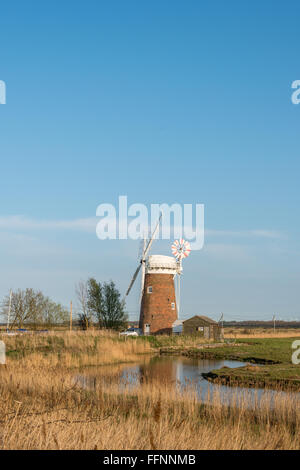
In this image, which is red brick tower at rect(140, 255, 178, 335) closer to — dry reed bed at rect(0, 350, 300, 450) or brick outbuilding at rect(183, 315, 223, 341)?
brick outbuilding at rect(183, 315, 223, 341)

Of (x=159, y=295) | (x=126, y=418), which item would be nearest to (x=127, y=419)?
(x=126, y=418)

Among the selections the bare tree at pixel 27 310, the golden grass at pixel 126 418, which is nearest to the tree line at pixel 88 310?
the bare tree at pixel 27 310

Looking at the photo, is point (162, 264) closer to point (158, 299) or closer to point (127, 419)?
point (158, 299)

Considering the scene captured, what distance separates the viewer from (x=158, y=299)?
45.0 metres

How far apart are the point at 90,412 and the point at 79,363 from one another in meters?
16.6

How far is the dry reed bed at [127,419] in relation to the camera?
257 inches

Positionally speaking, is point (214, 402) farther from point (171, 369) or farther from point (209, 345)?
point (209, 345)

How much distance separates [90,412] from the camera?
9.55m

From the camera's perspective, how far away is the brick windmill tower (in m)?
44.8

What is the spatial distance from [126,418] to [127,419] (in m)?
0.39

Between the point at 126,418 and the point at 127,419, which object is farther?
the point at 126,418

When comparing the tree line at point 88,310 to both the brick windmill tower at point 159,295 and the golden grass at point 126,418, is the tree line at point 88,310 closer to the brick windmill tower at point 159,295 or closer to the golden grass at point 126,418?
the brick windmill tower at point 159,295

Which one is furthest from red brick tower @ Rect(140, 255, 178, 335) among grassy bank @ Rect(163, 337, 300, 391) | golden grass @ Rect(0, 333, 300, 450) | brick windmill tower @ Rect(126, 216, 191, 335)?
golden grass @ Rect(0, 333, 300, 450)

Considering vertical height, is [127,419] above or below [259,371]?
above
